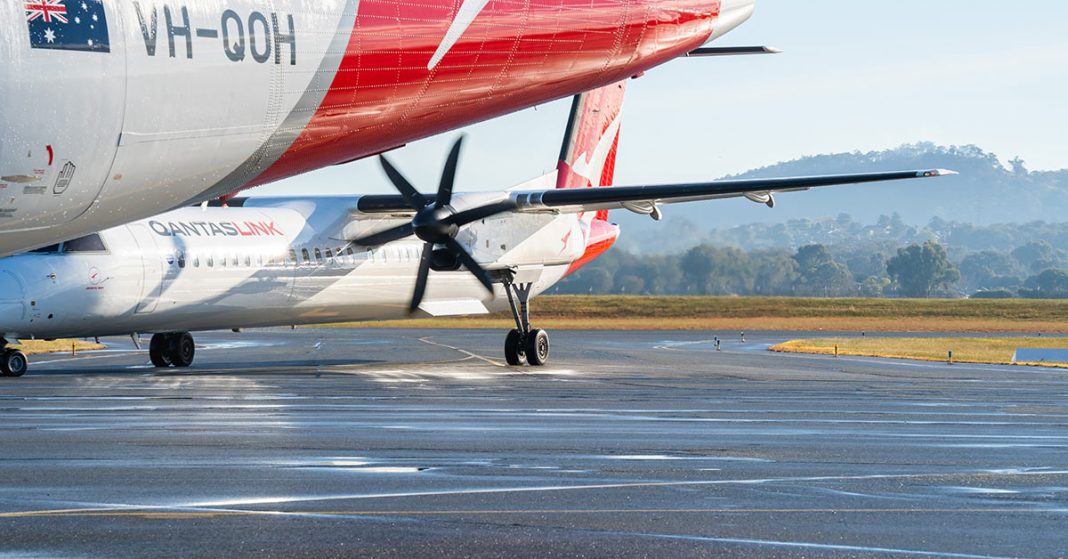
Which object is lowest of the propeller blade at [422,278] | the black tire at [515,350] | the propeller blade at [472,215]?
the black tire at [515,350]

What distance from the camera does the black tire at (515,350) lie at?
31.5m

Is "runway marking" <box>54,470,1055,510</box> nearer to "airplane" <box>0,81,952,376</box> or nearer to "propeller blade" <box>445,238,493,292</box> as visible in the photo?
"airplane" <box>0,81,952,376</box>

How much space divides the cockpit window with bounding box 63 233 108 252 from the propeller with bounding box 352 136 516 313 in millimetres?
6180

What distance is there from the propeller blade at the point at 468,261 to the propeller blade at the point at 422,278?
0.45 metres

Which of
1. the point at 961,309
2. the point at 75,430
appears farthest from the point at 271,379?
the point at 961,309

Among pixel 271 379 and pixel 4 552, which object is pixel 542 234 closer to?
pixel 271 379

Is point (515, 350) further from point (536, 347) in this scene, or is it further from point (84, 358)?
point (84, 358)

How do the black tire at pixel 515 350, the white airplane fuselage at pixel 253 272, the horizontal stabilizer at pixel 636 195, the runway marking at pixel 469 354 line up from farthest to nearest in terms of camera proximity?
1. the runway marking at pixel 469 354
2. the black tire at pixel 515 350
3. the horizontal stabilizer at pixel 636 195
4. the white airplane fuselage at pixel 253 272

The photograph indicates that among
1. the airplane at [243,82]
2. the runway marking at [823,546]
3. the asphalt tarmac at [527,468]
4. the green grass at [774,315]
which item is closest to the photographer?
the airplane at [243,82]

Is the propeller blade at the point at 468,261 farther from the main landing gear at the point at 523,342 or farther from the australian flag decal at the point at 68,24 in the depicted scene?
the australian flag decal at the point at 68,24

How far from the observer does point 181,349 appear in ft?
99.0

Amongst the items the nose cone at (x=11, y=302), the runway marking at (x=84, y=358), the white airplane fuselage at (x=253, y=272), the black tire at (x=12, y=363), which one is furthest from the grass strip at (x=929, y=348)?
the nose cone at (x=11, y=302)

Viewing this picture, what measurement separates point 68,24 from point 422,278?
2415 centimetres

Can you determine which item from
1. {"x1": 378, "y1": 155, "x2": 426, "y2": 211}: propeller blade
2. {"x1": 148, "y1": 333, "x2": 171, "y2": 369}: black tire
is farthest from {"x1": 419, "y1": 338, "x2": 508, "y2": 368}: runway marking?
{"x1": 148, "y1": 333, "x2": 171, "y2": 369}: black tire
